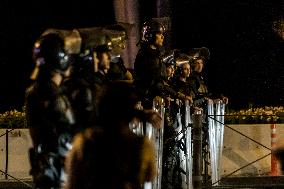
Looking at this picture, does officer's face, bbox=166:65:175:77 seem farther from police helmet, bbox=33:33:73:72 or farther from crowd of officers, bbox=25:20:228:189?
police helmet, bbox=33:33:73:72

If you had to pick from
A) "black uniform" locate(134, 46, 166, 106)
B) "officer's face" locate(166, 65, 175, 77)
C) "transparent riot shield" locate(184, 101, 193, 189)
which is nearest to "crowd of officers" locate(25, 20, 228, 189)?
"black uniform" locate(134, 46, 166, 106)

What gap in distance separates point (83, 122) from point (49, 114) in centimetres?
35

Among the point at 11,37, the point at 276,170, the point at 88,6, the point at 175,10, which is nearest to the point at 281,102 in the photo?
the point at 175,10

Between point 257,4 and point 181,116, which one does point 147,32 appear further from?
point 257,4

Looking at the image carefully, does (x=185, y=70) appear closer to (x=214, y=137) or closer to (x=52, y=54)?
(x=214, y=137)

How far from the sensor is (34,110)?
6770 mm

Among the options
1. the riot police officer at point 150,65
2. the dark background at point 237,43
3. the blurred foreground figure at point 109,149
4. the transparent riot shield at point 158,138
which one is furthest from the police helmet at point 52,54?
the dark background at point 237,43

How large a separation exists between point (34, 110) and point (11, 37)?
2040 cm

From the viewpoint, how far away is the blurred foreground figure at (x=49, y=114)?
6656mm

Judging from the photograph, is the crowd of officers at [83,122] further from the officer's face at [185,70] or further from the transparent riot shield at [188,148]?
the officer's face at [185,70]

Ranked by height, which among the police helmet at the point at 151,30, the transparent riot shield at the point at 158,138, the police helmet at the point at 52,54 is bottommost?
the transparent riot shield at the point at 158,138

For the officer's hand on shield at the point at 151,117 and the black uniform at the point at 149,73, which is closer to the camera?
the officer's hand on shield at the point at 151,117

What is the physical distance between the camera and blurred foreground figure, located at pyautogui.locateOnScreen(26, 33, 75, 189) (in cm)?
666

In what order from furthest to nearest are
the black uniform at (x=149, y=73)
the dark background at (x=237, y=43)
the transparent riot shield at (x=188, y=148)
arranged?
the dark background at (x=237, y=43) → the transparent riot shield at (x=188, y=148) → the black uniform at (x=149, y=73)
